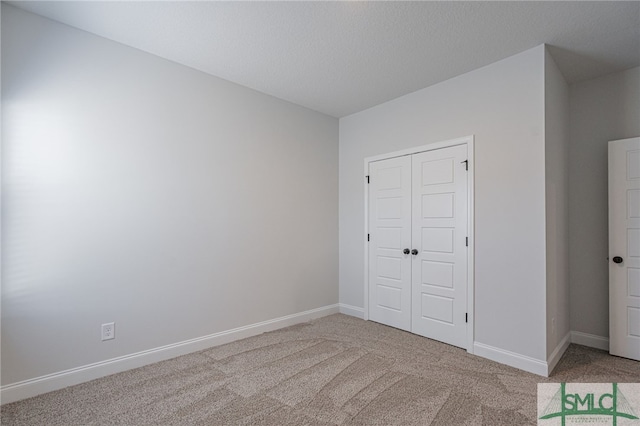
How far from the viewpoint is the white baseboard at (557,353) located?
2.66 m

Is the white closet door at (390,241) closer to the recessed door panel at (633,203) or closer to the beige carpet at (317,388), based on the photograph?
the beige carpet at (317,388)

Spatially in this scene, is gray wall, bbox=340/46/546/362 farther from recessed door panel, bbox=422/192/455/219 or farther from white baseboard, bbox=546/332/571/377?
recessed door panel, bbox=422/192/455/219

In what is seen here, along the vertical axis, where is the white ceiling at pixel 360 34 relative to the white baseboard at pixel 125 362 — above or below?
Answer: above

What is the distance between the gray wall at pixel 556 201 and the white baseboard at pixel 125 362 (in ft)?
8.84

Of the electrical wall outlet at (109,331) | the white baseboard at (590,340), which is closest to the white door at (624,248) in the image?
the white baseboard at (590,340)

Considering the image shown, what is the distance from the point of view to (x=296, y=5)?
2.24 m

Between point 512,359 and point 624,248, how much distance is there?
1519mm

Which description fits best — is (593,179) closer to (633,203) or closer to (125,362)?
(633,203)

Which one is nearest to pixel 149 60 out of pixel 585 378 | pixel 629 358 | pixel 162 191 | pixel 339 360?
pixel 162 191

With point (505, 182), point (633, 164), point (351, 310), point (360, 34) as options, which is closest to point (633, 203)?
point (633, 164)

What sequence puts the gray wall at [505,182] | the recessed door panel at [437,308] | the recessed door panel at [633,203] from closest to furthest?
the gray wall at [505,182], the recessed door panel at [633,203], the recessed door panel at [437,308]

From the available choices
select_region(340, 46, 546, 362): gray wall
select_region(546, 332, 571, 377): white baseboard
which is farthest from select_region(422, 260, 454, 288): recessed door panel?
select_region(546, 332, 571, 377): white baseboard

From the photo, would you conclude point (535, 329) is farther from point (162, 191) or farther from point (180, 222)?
point (162, 191)

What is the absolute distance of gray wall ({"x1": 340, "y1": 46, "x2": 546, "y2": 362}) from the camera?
2.71m
